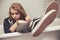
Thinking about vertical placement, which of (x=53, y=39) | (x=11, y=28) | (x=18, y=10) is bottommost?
(x=53, y=39)

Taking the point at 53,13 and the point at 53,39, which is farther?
the point at 53,39

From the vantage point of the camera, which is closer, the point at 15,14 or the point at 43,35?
the point at 43,35

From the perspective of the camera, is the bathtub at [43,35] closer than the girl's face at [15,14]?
Yes

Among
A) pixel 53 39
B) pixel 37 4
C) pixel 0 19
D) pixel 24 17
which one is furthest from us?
pixel 37 4

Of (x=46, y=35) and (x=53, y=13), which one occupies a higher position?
(x=53, y=13)

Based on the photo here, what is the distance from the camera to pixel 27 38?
4.66 feet

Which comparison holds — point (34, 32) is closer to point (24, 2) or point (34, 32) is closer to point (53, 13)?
point (53, 13)

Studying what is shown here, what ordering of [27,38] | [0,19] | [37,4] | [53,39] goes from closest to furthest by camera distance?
[27,38], [53,39], [0,19], [37,4]

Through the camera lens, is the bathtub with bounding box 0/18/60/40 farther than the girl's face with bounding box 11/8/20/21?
No

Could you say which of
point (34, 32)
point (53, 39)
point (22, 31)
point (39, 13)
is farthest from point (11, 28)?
Answer: point (39, 13)

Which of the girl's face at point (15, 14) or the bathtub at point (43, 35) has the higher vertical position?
the girl's face at point (15, 14)

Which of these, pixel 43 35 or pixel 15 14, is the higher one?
pixel 15 14

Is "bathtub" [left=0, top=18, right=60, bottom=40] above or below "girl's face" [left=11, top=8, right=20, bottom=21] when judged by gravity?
below

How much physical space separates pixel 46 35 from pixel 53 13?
319mm
